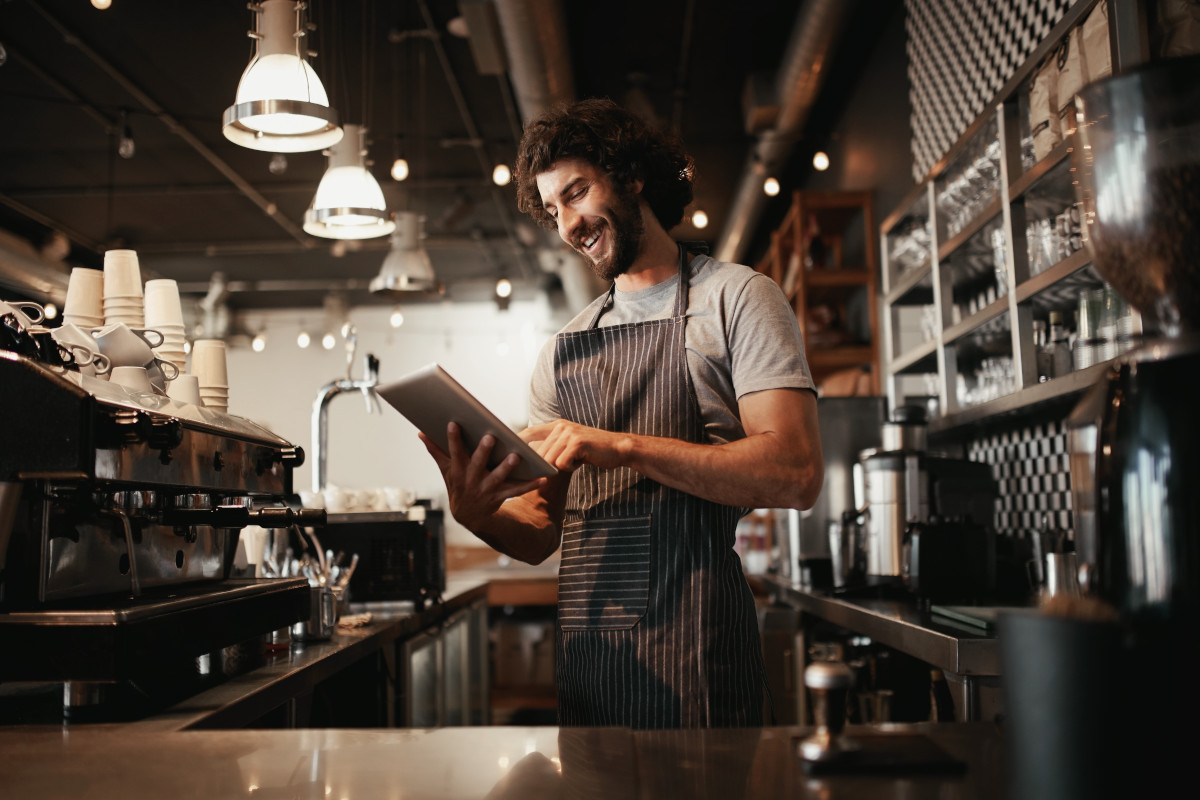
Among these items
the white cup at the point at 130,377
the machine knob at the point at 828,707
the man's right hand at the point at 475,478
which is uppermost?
the white cup at the point at 130,377

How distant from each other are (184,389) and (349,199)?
5.73 feet

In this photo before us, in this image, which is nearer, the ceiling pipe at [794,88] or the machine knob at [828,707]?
the machine knob at [828,707]

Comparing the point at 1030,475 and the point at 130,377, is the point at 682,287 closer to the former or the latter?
the point at 130,377

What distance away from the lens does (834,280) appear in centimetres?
564

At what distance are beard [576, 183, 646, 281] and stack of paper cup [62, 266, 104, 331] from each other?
1.00 metres

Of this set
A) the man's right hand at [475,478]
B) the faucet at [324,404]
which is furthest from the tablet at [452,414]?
the faucet at [324,404]

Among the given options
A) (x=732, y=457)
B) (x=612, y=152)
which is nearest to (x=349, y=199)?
(x=612, y=152)

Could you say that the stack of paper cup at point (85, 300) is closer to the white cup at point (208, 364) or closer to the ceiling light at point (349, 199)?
the white cup at point (208, 364)

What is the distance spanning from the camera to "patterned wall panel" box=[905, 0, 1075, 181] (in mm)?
3301

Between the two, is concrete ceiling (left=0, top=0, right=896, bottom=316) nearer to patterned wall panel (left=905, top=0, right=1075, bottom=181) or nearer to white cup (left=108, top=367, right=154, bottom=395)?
patterned wall panel (left=905, top=0, right=1075, bottom=181)

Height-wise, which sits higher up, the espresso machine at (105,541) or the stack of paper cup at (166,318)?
the stack of paper cup at (166,318)

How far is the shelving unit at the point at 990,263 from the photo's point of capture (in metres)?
2.69

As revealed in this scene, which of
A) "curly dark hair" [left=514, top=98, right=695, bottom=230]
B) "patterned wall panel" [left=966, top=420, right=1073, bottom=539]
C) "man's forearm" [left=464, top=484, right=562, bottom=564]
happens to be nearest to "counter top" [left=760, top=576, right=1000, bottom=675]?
"patterned wall panel" [left=966, top=420, right=1073, bottom=539]

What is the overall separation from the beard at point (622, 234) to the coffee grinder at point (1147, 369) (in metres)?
1.16
